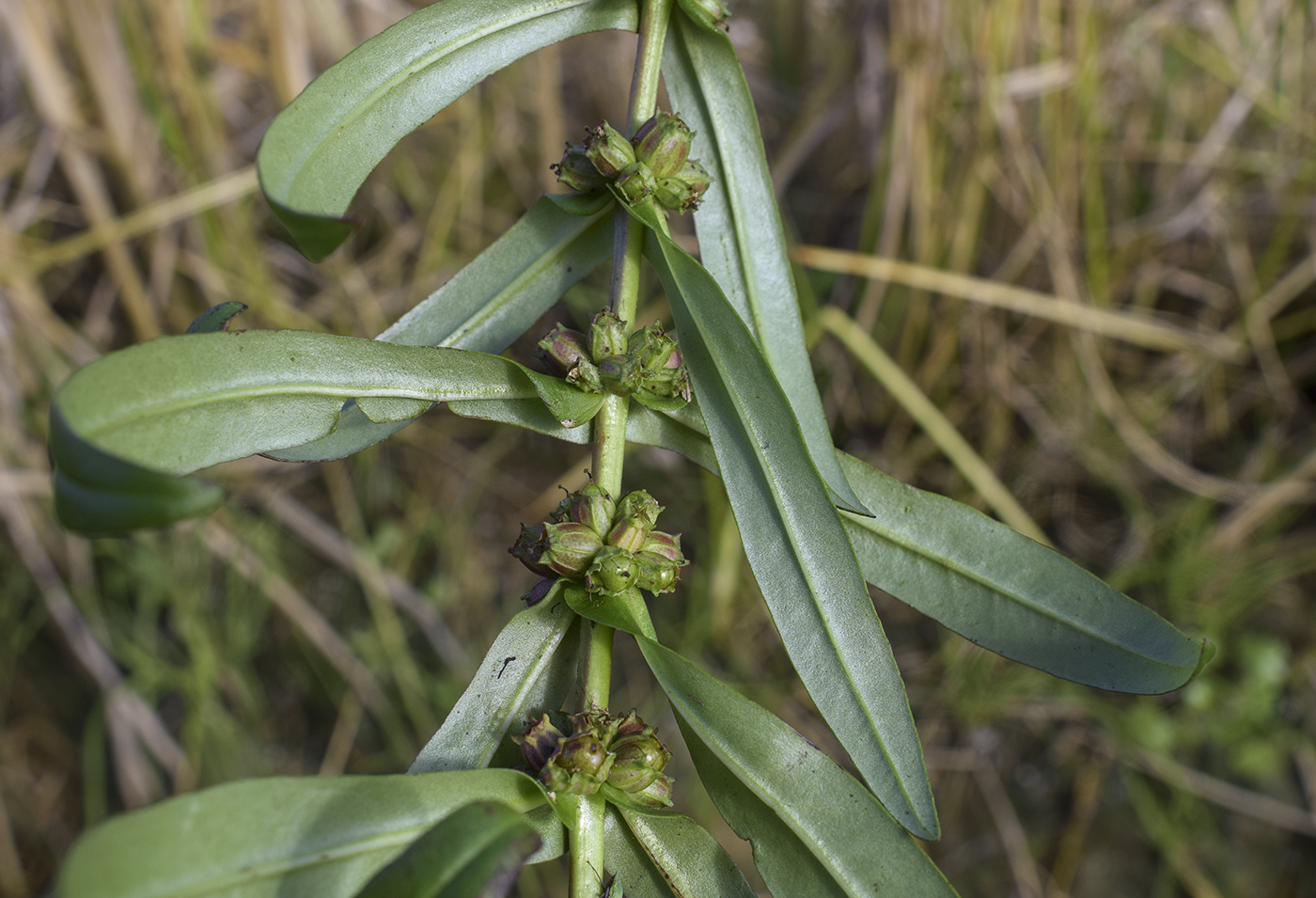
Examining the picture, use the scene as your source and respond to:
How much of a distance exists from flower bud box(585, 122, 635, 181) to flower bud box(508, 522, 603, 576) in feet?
0.99

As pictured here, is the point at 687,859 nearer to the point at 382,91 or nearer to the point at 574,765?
the point at 574,765

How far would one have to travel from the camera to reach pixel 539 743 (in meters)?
0.65

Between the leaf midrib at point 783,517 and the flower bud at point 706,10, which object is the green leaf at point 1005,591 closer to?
the leaf midrib at point 783,517

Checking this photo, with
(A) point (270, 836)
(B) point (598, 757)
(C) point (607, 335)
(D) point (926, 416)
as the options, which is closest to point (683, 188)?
(C) point (607, 335)

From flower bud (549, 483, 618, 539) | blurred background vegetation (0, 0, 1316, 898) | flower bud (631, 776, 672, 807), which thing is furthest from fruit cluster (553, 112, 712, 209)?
blurred background vegetation (0, 0, 1316, 898)

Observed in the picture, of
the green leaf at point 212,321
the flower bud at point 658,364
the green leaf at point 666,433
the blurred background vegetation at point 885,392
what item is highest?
the green leaf at point 212,321

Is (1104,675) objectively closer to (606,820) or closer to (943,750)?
(606,820)

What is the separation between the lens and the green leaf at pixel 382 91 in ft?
1.80

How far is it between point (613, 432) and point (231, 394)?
0.30 meters

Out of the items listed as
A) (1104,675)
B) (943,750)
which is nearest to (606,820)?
Answer: (1104,675)

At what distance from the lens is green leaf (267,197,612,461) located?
76cm

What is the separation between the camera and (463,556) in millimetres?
2414

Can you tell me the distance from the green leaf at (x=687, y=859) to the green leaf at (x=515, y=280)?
33 cm

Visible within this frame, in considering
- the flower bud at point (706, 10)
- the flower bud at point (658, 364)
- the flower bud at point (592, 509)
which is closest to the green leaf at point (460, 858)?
the flower bud at point (592, 509)
